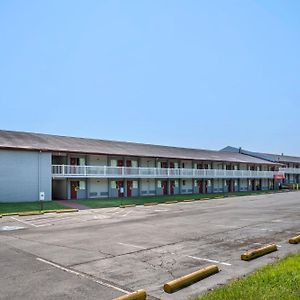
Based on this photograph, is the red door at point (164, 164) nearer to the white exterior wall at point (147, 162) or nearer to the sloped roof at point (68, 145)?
the sloped roof at point (68, 145)

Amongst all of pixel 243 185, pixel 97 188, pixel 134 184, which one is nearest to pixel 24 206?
pixel 97 188

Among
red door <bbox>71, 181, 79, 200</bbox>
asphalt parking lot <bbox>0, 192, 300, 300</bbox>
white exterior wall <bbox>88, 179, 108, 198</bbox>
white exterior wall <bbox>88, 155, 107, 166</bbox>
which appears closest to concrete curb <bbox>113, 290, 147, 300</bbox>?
asphalt parking lot <bbox>0, 192, 300, 300</bbox>

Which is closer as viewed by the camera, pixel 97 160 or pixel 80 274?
pixel 80 274

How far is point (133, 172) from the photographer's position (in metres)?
41.5

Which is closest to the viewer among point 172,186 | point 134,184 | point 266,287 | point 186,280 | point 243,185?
point 266,287

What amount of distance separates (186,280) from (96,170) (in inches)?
1200

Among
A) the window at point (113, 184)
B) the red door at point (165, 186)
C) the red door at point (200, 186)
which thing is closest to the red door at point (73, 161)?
the window at point (113, 184)

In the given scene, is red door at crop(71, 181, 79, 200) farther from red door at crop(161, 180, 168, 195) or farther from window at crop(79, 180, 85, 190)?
red door at crop(161, 180, 168, 195)

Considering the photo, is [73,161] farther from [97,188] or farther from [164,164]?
[164,164]

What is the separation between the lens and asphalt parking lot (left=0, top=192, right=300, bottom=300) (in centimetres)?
795

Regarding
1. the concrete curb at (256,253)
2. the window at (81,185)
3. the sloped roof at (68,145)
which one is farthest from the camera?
the window at (81,185)

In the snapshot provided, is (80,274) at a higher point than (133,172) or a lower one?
lower

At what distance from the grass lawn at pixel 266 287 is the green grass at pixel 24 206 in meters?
21.5

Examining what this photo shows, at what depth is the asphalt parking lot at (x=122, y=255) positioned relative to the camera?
7.95m
